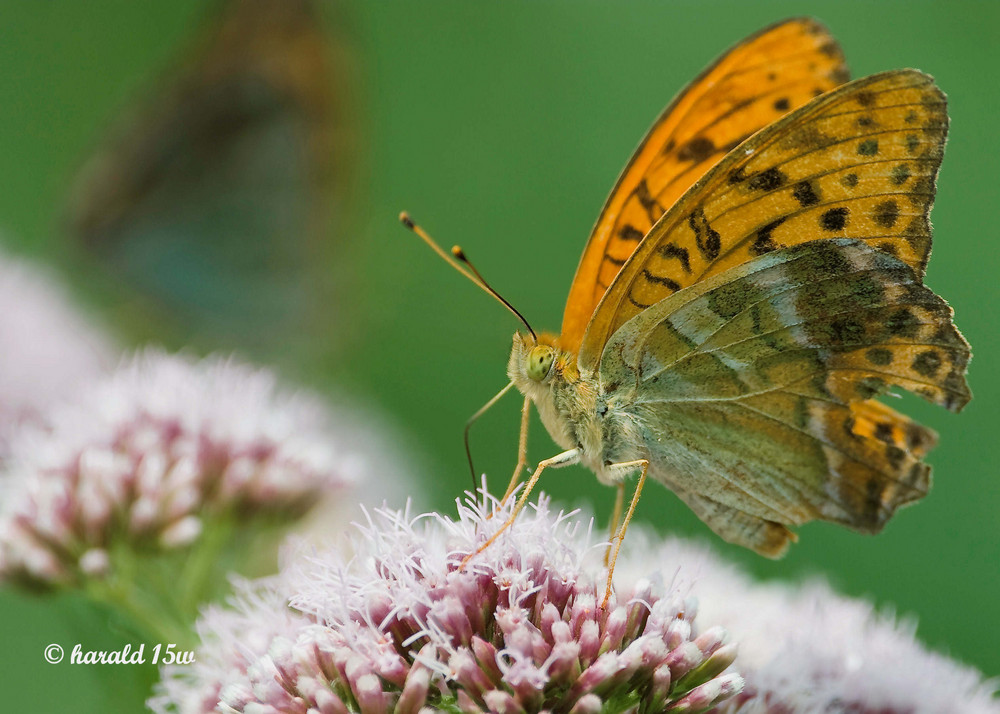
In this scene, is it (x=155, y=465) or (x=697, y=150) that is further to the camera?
(x=155, y=465)

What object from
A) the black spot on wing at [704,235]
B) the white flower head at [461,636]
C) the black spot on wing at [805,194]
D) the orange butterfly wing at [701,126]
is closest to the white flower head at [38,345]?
the white flower head at [461,636]

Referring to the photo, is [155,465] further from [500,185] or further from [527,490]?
[500,185]

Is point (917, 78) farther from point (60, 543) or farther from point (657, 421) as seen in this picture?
point (60, 543)

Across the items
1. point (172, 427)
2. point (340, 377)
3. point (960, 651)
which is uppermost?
point (340, 377)

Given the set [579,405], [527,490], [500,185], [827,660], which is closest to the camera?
[527,490]

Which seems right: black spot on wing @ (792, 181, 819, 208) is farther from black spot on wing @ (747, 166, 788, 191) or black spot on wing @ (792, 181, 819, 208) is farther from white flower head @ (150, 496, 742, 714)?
white flower head @ (150, 496, 742, 714)

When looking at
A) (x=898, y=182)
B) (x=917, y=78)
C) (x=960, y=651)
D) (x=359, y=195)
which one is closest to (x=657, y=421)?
(x=898, y=182)

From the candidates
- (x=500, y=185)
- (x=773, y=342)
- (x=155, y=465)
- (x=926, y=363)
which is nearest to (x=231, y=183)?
(x=155, y=465)
